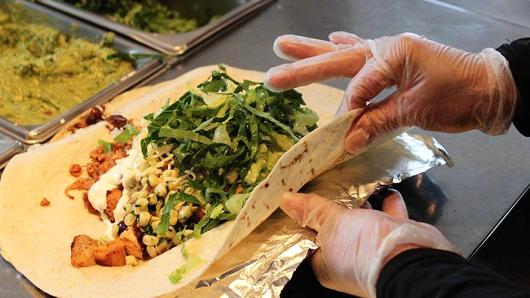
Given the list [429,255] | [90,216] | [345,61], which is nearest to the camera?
[429,255]

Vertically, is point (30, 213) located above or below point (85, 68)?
below

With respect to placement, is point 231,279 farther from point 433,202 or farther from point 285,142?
point 433,202

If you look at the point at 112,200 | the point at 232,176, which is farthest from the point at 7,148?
the point at 232,176

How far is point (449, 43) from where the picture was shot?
2904 mm

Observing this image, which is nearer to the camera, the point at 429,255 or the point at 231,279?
the point at 429,255

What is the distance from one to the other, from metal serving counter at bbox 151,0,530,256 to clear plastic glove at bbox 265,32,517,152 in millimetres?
316

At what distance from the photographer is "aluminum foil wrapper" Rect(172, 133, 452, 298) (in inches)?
68.5

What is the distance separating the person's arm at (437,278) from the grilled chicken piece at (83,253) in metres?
0.88

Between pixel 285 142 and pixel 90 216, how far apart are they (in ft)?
Result: 2.31

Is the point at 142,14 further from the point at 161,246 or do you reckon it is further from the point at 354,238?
the point at 354,238

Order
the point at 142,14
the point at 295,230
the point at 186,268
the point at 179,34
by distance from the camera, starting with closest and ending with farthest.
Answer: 1. the point at 186,268
2. the point at 295,230
3. the point at 179,34
4. the point at 142,14

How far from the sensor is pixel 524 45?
199cm

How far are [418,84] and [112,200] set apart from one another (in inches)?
40.4

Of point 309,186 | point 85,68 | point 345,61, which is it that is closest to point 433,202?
point 309,186
